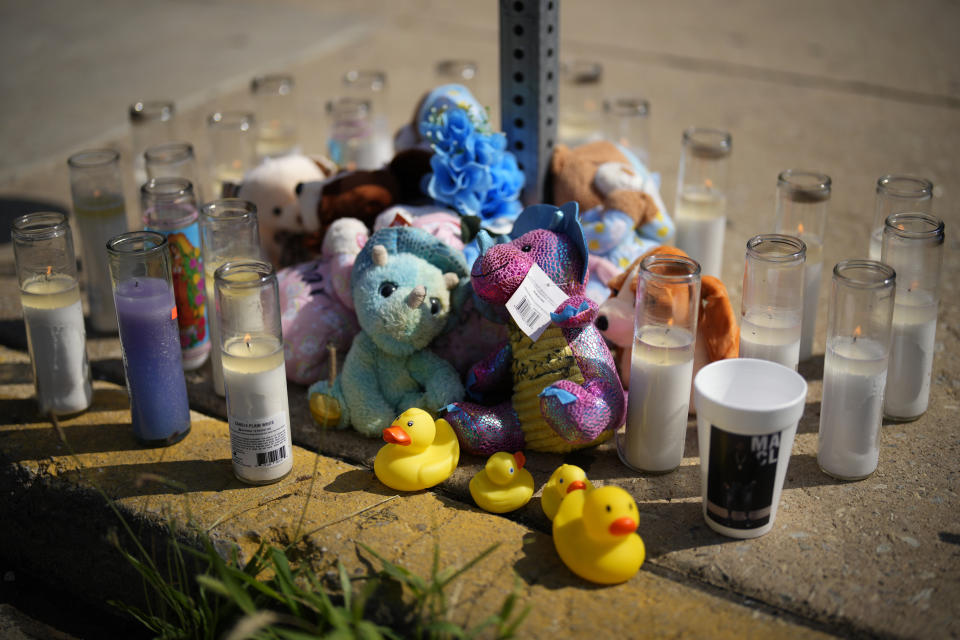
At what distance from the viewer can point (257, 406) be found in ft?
7.23

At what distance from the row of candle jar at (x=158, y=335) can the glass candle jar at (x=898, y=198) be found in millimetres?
1672

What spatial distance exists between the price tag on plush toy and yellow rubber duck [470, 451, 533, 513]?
0.99 ft

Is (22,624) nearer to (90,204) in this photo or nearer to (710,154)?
(90,204)

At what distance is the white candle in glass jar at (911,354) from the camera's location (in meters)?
2.38

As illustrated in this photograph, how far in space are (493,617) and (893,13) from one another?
5.40 meters

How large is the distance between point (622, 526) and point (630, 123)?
80.4 inches

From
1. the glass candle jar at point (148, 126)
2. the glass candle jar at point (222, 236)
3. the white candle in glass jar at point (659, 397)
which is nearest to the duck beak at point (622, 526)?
the white candle in glass jar at point (659, 397)

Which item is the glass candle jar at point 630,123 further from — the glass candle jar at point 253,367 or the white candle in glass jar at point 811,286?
the glass candle jar at point 253,367

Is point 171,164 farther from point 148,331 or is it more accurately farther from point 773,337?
point 773,337

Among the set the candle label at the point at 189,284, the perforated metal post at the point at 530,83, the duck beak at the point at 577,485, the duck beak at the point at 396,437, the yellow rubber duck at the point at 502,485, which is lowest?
the yellow rubber duck at the point at 502,485

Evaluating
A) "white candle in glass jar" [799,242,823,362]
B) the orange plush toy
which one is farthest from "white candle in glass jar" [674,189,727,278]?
the orange plush toy

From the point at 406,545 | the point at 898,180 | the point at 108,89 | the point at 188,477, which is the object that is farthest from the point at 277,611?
the point at 108,89

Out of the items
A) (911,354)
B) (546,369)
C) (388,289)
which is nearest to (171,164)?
(388,289)

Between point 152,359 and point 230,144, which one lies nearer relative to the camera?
point 152,359
